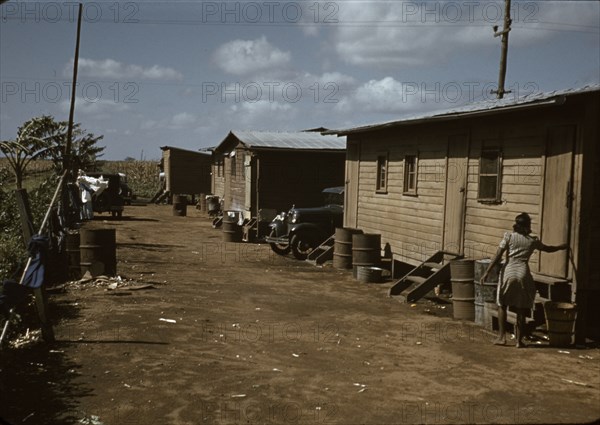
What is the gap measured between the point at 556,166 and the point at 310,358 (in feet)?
17.2

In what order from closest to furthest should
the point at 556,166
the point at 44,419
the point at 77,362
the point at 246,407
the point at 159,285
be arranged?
the point at 44,419, the point at 246,407, the point at 77,362, the point at 556,166, the point at 159,285

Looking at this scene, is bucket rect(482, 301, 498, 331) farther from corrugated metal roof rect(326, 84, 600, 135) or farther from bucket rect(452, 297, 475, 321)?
corrugated metal roof rect(326, 84, 600, 135)

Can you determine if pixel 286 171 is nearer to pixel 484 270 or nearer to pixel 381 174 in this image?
pixel 381 174

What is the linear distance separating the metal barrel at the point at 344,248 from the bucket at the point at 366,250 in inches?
42.1

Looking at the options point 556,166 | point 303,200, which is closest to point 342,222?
point 303,200

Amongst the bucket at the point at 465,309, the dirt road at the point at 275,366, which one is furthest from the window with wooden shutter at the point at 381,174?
the bucket at the point at 465,309

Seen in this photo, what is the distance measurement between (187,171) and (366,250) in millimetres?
28895

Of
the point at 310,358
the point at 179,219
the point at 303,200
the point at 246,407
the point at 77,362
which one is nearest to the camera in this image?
the point at 246,407

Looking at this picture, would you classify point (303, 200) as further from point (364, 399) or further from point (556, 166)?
point (364, 399)

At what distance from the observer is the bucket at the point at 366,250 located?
1461cm

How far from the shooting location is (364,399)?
6336 mm

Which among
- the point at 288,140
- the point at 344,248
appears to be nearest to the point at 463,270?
the point at 344,248

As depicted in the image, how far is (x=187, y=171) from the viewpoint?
4150cm

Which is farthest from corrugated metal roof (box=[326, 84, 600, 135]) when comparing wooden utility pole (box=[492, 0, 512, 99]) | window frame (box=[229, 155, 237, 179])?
window frame (box=[229, 155, 237, 179])
